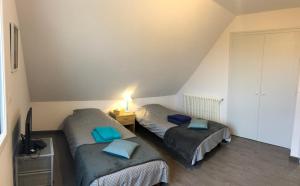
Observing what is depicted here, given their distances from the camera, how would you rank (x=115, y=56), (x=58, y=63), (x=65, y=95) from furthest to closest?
(x=65, y=95) < (x=115, y=56) < (x=58, y=63)

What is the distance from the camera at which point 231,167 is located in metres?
3.27

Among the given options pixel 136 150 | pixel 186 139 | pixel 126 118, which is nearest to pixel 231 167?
pixel 186 139

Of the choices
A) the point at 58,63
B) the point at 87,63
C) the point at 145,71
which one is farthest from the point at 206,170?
the point at 58,63

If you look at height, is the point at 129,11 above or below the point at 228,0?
below

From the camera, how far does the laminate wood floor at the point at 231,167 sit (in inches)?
113

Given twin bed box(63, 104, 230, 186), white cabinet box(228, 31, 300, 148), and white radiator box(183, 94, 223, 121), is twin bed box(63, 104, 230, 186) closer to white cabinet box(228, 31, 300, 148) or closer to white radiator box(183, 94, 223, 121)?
white cabinet box(228, 31, 300, 148)

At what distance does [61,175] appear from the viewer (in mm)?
2906

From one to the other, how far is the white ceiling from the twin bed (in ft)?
6.43

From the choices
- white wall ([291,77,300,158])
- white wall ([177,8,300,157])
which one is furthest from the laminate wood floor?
white wall ([177,8,300,157])

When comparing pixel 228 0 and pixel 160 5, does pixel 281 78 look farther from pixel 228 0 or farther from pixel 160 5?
pixel 160 5

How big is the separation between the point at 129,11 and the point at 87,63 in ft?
3.65

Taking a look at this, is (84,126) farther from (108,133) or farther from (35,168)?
(35,168)

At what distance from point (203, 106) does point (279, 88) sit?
1551mm

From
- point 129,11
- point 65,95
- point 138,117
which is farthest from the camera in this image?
point 138,117
